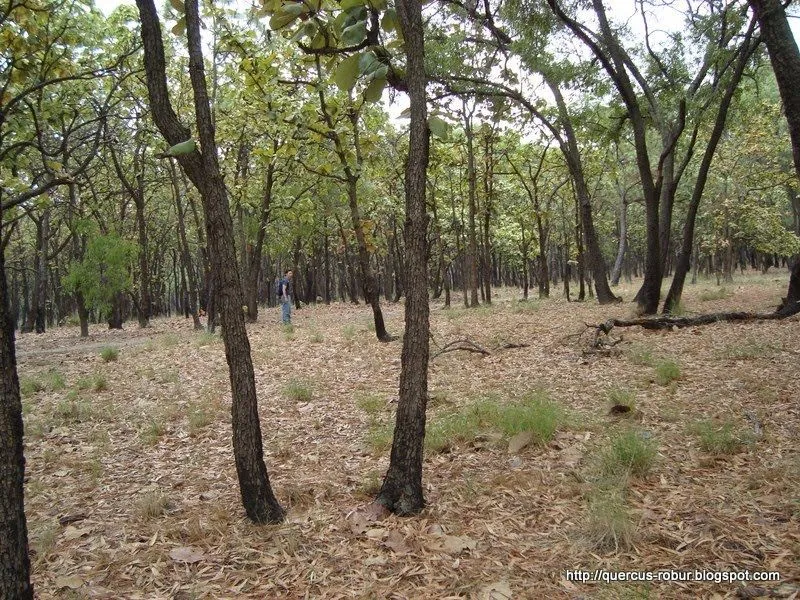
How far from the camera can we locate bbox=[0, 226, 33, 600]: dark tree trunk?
2.45m

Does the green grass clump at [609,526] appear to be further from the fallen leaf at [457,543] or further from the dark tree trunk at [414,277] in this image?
the dark tree trunk at [414,277]

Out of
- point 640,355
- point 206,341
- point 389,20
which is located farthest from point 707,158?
point 206,341

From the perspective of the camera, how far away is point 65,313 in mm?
38906

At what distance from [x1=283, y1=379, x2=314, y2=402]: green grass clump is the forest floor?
6 cm

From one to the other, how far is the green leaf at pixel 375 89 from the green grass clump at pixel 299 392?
227 inches

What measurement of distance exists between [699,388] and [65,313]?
4381cm

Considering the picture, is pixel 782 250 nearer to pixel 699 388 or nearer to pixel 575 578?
A: pixel 699 388

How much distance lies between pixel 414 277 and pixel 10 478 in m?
2.58

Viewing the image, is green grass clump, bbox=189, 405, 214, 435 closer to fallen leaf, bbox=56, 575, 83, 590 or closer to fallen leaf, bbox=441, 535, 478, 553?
fallen leaf, bbox=56, 575, 83, 590

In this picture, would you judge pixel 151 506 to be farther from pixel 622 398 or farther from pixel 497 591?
pixel 622 398

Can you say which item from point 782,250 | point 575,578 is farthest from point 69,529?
point 782,250

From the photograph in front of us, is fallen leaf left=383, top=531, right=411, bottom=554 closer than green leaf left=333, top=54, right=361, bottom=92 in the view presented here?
No

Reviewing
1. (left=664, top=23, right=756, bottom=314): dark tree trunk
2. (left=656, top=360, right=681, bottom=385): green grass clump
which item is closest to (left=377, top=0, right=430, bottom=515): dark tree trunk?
(left=656, top=360, right=681, bottom=385): green grass clump

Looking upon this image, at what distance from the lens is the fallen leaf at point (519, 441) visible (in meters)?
4.91
